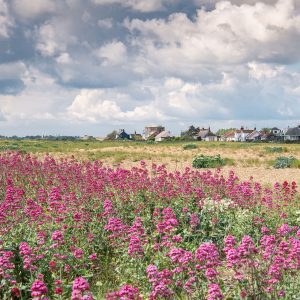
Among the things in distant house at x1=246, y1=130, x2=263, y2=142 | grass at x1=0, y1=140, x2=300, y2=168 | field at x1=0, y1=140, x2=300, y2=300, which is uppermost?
distant house at x1=246, y1=130, x2=263, y2=142

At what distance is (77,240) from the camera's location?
26.0 feet

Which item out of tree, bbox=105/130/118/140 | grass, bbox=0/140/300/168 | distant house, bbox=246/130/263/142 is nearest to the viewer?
grass, bbox=0/140/300/168

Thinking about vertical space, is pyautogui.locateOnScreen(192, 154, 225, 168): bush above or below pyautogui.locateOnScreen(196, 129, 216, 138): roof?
below

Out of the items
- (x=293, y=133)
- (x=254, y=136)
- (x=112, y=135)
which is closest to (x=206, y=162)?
(x=293, y=133)

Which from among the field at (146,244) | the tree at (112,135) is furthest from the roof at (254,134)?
the field at (146,244)

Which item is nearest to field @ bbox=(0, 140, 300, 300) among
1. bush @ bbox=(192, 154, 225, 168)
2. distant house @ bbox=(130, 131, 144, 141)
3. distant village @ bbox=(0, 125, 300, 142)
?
bush @ bbox=(192, 154, 225, 168)

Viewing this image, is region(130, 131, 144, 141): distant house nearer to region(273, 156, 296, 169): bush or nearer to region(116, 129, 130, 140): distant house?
region(116, 129, 130, 140): distant house

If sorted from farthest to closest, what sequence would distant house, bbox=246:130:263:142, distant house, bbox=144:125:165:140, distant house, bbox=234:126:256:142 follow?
distant house, bbox=144:125:165:140 → distant house, bbox=234:126:256:142 → distant house, bbox=246:130:263:142

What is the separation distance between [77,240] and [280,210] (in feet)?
18.9

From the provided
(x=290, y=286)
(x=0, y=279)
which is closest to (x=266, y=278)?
(x=290, y=286)

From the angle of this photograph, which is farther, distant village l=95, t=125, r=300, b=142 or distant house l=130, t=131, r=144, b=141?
distant house l=130, t=131, r=144, b=141

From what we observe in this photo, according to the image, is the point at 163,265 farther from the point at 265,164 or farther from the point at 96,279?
the point at 265,164

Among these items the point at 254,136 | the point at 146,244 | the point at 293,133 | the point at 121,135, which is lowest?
the point at 146,244

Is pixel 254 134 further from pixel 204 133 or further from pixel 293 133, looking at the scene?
pixel 204 133
